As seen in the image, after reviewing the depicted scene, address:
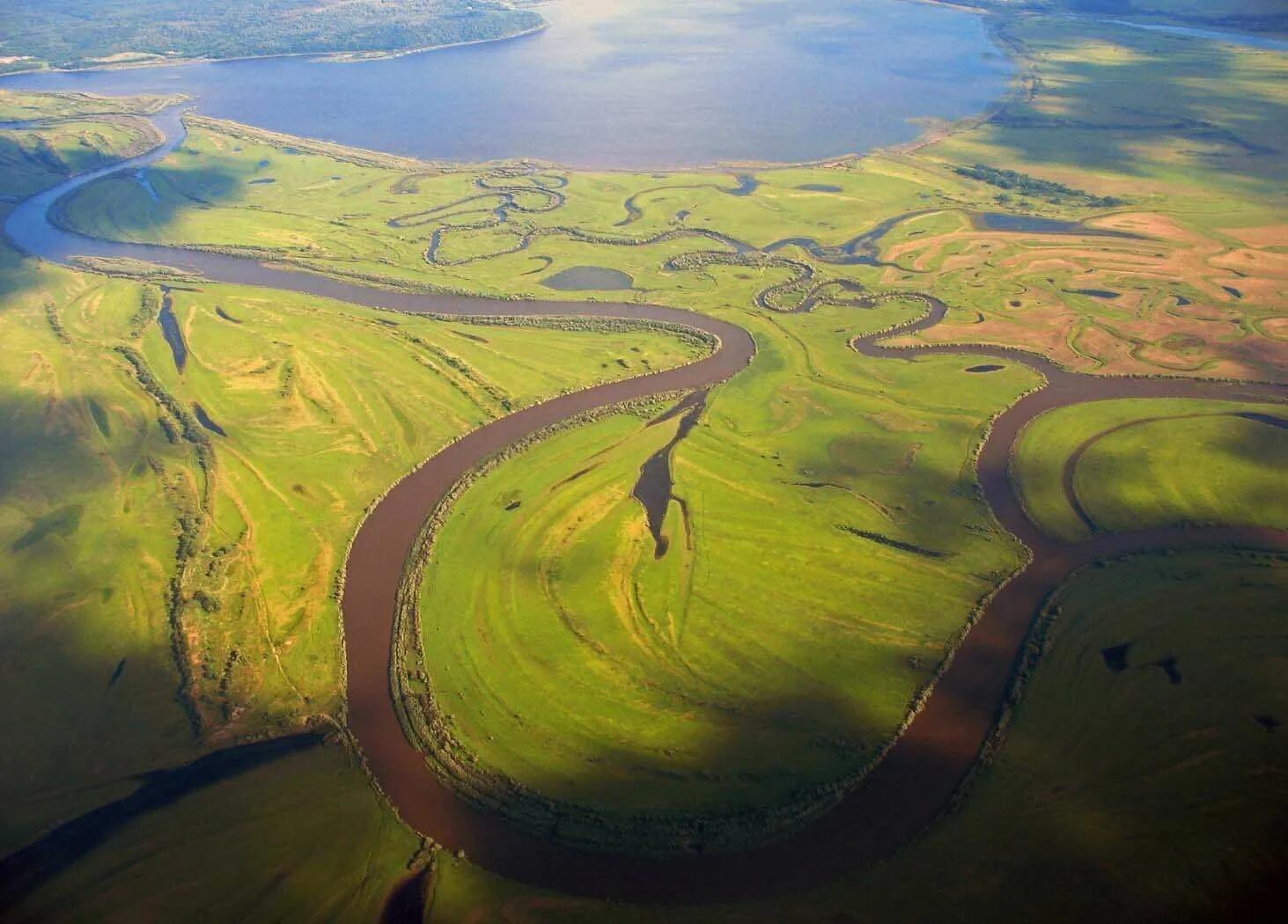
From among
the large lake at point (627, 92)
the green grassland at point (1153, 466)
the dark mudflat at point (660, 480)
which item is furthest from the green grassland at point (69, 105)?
the green grassland at point (1153, 466)

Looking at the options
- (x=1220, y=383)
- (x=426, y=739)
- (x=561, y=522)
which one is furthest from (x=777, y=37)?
(x=426, y=739)

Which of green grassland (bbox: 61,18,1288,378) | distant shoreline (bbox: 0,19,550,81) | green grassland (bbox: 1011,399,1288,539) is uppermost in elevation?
distant shoreline (bbox: 0,19,550,81)

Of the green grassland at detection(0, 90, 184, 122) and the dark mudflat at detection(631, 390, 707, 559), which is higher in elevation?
the green grassland at detection(0, 90, 184, 122)

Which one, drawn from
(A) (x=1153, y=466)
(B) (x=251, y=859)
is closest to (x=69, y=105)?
(B) (x=251, y=859)

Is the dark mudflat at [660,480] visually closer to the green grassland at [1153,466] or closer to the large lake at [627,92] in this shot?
the green grassland at [1153,466]

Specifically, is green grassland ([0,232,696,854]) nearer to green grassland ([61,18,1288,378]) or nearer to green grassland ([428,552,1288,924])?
green grassland ([61,18,1288,378])

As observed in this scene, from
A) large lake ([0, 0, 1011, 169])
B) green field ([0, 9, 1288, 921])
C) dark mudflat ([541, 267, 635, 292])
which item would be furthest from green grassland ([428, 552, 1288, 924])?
large lake ([0, 0, 1011, 169])
